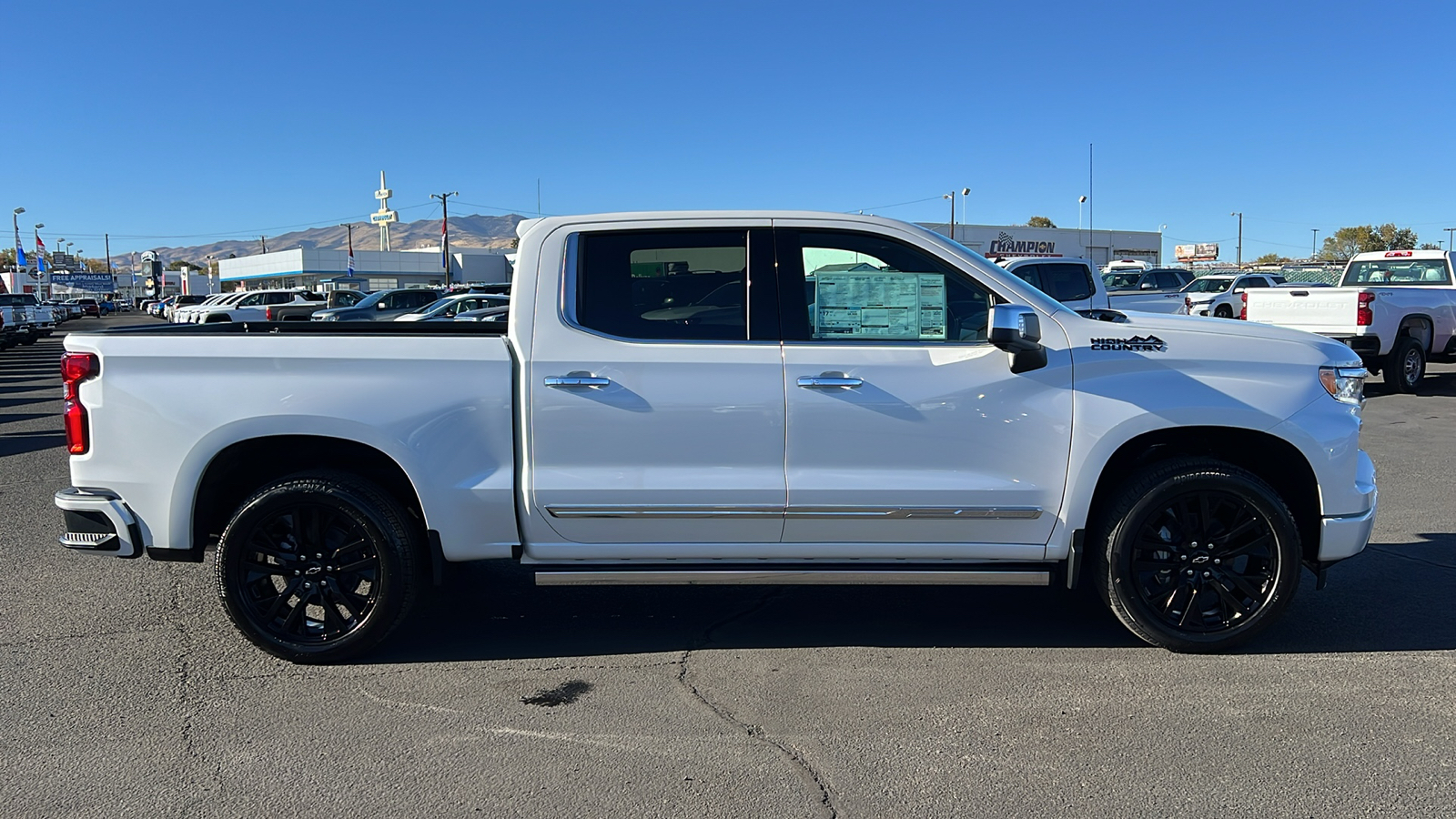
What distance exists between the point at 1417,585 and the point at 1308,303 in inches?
388

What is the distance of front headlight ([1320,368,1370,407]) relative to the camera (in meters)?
4.45

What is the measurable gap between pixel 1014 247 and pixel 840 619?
61.7 metres

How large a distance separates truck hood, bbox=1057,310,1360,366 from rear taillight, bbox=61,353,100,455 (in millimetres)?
4093

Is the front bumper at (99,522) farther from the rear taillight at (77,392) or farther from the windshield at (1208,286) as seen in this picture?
the windshield at (1208,286)

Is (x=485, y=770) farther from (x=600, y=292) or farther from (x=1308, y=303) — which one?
(x=1308, y=303)

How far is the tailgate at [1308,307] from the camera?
13.8 metres

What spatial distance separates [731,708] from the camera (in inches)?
159

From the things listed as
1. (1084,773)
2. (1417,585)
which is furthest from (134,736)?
(1417,585)

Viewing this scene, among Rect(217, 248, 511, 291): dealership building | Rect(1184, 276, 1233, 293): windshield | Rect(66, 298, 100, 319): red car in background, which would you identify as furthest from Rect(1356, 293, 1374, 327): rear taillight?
Rect(217, 248, 511, 291): dealership building

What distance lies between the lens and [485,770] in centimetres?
354

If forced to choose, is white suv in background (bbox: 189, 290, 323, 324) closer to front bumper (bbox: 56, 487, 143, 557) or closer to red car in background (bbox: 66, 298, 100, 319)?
red car in background (bbox: 66, 298, 100, 319)

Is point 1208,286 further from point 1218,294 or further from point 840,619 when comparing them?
point 840,619

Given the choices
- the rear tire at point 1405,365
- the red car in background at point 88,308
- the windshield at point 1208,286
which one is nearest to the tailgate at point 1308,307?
the rear tire at point 1405,365

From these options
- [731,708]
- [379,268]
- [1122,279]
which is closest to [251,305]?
[1122,279]
